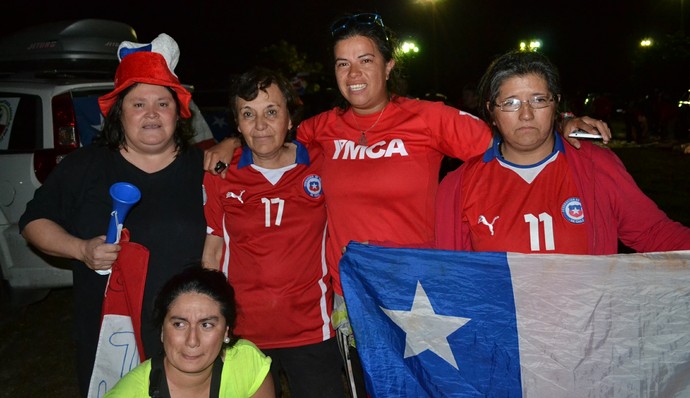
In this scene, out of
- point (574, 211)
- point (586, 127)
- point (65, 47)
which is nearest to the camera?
point (574, 211)

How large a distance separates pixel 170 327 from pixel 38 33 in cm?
723

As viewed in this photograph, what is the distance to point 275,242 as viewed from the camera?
2.86 m

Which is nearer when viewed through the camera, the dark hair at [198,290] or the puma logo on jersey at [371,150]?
the dark hair at [198,290]

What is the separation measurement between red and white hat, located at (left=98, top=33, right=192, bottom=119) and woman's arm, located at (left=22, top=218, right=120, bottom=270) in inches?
25.9

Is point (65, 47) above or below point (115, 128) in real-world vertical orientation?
above

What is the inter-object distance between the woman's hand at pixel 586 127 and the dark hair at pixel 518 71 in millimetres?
174

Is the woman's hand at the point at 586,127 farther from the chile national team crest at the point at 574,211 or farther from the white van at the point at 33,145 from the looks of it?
the white van at the point at 33,145

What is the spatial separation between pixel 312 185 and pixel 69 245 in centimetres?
118

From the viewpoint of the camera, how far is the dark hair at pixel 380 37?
3008 millimetres

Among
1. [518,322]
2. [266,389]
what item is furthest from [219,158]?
[518,322]

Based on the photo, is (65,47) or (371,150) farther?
(65,47)

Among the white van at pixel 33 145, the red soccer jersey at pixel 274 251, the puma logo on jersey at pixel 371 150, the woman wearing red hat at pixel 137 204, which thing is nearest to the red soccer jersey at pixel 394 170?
the puma logo on jersey at pixel 371 150

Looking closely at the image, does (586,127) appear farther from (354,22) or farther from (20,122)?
(20,122)

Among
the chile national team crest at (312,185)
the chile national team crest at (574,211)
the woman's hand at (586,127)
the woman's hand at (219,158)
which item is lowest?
the chile national team crest at (574,211)
